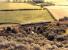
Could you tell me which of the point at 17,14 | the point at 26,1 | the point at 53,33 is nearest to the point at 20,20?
the point at 17,14

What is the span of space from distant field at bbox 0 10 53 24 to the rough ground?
358mm

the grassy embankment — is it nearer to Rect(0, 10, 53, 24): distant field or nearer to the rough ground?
Rect(0, 10, 53, 24): distant field

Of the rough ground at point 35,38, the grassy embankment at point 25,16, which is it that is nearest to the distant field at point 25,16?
the grassy embankment at point 25,16

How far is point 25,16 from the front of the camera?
3195 mm

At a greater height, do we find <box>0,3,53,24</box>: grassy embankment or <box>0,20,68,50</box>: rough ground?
<box>0,20,68,50</box>: rough ground

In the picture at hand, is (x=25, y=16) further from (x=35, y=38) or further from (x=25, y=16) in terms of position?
(x=35, y=38)

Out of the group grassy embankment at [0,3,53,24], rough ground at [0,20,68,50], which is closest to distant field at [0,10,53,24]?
grassy embankment at [0,3,53,24]

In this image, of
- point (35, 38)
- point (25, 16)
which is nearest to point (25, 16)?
point (25, 16)

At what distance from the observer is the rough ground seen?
6.45 ft

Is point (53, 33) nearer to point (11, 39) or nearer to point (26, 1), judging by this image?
point (11, 39)

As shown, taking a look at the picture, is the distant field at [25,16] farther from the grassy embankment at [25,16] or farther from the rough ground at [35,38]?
the rough ground at [35,38]

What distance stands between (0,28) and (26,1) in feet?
7.48

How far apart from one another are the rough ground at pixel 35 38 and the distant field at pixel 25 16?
358mm

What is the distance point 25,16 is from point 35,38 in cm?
99
